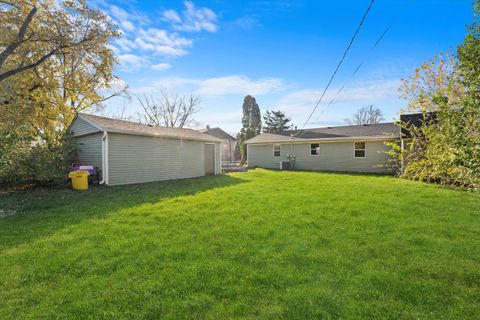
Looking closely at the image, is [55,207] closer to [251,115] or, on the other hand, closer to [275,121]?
[251,115]

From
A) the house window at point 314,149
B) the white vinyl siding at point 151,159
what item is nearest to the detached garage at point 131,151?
the white vinyl siding at point 151,159

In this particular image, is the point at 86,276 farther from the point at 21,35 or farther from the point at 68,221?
the point at 21,35

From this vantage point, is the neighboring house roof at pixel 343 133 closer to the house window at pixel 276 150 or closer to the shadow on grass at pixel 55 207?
the house window at pixel 276 150

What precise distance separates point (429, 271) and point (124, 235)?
4578 millimetres

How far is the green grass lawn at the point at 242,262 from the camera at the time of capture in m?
2.13

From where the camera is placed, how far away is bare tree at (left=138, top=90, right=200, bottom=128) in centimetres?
2800

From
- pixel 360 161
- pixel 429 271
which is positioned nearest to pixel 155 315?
pixel 429 271

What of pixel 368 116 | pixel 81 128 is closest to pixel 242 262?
pixel 81 128

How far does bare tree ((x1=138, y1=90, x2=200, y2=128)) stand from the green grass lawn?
79.9 feet

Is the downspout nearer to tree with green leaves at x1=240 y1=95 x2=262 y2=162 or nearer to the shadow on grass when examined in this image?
the shadow on grass

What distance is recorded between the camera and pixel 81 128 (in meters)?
10.3

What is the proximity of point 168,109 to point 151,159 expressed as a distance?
783 inches

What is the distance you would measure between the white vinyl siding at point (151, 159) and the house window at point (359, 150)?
1035cm

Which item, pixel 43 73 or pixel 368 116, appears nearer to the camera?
pixel 43 73
